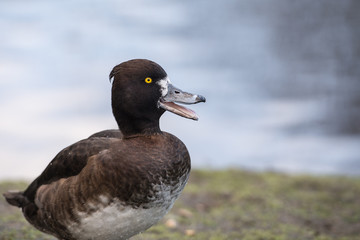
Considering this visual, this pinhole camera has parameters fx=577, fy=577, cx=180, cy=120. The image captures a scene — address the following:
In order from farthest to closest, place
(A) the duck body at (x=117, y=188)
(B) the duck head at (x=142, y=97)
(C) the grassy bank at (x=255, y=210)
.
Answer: (C) the grassy bank at (x=255, y=210), (B) the duck head at (x=142, y=97), (A) the duck body at (x=117, y=188)

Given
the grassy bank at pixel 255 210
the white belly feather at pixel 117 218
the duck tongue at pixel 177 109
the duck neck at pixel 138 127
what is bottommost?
the grassy bank at pixel 255 210

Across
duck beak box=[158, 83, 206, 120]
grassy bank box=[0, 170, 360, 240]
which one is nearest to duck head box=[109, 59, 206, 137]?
duck beak box=[158, 83, 206, 120]

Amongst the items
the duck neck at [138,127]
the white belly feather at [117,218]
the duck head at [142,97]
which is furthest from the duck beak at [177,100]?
the white belly feather at [117,218]

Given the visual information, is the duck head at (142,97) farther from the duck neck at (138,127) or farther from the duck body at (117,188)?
the duck body at (117,188)

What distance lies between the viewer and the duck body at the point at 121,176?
3896 mm

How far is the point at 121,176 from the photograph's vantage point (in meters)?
3.89

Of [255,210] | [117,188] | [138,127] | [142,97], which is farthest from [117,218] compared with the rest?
[255,210]

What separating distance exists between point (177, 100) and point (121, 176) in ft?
2.39

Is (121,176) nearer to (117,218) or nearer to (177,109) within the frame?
(117,218)

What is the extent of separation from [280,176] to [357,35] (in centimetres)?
963

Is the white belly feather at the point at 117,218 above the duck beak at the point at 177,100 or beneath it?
beneath

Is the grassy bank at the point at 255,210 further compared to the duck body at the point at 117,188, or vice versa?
the grassy bank at the point at 255,210

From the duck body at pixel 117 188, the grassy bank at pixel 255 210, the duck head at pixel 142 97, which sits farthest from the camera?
the grassy bank at pixel 255 210

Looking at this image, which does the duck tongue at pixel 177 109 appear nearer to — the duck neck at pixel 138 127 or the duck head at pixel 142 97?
the duck head at pixel 142 97
